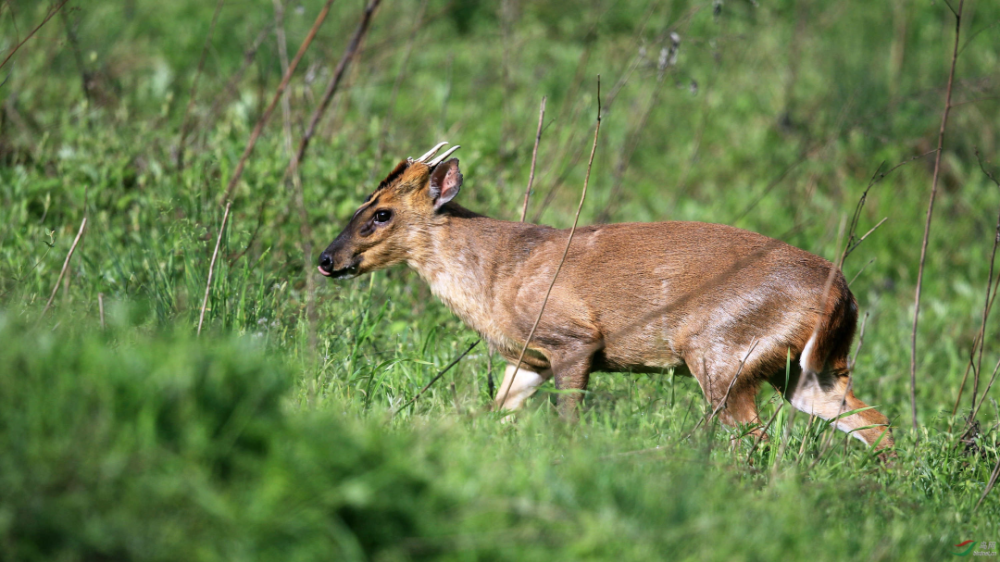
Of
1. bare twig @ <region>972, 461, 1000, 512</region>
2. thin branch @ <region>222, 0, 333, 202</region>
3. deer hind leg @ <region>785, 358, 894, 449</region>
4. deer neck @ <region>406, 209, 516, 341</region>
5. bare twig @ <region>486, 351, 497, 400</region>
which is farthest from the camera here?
thin branch @ <region>222, 0, 333, 202</region>

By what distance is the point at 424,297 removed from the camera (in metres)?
5.77

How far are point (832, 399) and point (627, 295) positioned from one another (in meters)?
1.14

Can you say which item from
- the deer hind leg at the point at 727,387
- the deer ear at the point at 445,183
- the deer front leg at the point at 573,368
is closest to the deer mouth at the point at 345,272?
the deer ear at the point at 445,183

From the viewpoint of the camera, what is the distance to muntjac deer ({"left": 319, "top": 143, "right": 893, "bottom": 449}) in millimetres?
4375

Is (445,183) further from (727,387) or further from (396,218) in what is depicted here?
(727,387)

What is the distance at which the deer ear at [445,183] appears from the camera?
488 cm

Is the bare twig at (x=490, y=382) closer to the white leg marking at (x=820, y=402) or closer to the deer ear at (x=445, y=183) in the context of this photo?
the deer ear at (x=445, y=183)

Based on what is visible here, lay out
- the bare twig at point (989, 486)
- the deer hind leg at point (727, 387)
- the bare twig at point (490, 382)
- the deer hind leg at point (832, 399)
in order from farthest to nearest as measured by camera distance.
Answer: the deer hind leg at point (832, 399), the bare twig at point (490, 382), the deer hind leg at point (727, 387), the bare twig at point (989, 486)

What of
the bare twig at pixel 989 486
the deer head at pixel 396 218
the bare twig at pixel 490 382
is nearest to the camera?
the bare twig at pixel 989 486

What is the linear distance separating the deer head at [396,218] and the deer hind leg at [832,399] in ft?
6.58

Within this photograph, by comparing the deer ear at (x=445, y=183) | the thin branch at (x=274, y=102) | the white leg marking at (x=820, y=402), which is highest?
→ the thin branch at (x=274, y=102)

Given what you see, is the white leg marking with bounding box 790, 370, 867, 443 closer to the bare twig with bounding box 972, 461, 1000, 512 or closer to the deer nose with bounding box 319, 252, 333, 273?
the bare twig with bounding box 972, 461, 1000, 512

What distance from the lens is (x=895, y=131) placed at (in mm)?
8914

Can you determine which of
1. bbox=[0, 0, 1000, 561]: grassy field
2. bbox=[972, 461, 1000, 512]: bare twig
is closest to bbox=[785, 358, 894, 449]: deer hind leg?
bbox=[0, 0, 1000, 561]: grassy field
